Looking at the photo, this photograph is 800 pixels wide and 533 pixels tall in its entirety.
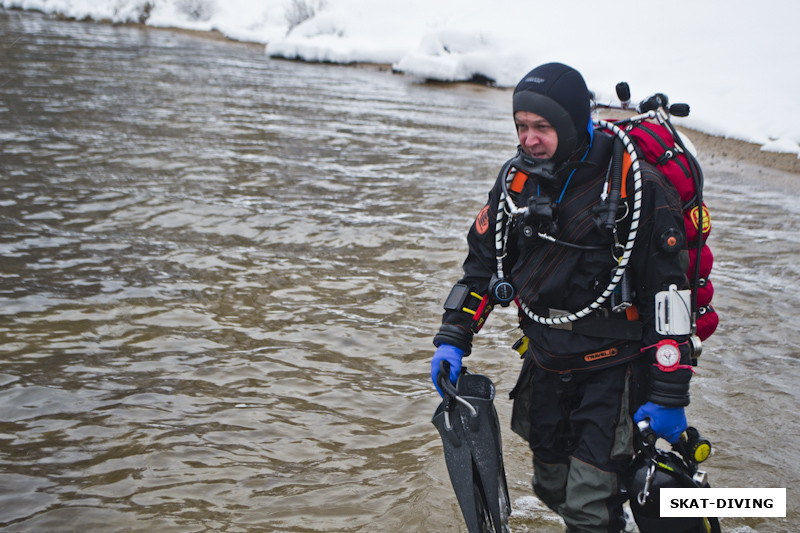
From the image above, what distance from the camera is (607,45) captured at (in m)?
23.0

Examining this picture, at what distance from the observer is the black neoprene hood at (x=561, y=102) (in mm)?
2588

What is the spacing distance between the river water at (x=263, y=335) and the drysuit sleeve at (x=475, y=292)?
1.25 metres

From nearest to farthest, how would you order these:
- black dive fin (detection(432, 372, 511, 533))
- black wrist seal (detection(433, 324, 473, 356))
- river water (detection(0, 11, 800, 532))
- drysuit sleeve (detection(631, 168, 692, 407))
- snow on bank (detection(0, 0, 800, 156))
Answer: drysuit sleeve (detection(631, 168, 692, 407)) < black dive fin (detection(432, 372, 511, 533)) < black wrist seal (detection(433, 324, 473, 356)) < river water (detection(0, 11, 800, 532)) < snow on bank (detection(0, 0, 800, 156))

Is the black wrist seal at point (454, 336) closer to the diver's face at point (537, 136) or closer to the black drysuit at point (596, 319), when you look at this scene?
the black drysuit at point (596, 319)

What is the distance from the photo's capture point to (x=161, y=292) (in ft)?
20.7

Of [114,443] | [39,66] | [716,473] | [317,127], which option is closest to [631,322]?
[716,473]

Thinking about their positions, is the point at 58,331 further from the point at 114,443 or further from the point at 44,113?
the point at 44,113

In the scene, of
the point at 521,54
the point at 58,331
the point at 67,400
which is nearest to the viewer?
the point at 67,400

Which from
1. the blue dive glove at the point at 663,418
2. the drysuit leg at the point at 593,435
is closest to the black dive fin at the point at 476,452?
the drysuit leg at the point at 593,435

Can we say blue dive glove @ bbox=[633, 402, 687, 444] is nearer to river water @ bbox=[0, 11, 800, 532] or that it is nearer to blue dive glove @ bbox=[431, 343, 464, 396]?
blue dive glove @ bbox=[431, 343, 464, 396]

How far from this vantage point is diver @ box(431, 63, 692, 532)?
251 centimetres

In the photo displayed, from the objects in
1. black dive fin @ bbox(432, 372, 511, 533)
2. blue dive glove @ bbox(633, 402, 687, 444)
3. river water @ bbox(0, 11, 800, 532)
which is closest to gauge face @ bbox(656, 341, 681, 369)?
blue dive glove @ bbox(633, 402, 687, 444)

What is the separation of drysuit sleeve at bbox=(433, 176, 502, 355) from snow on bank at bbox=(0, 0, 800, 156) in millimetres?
3854

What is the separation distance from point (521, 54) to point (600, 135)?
23.5 metres
